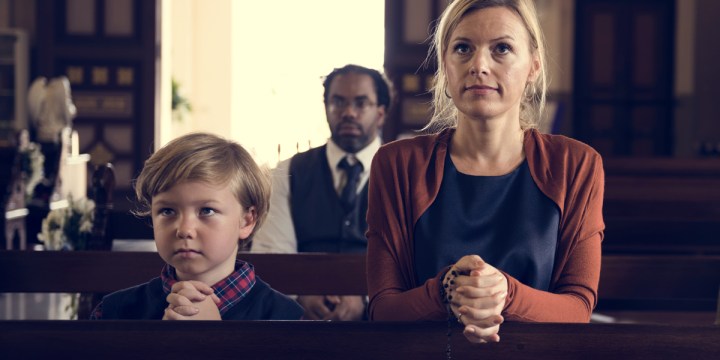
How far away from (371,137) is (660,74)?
9.50 metres

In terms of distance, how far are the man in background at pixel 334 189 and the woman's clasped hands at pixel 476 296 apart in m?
1.48

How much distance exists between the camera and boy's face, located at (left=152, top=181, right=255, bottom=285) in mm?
1705

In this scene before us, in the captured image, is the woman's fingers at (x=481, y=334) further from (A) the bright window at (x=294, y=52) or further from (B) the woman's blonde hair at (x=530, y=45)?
(A) the bright window at (x=294, y=52)

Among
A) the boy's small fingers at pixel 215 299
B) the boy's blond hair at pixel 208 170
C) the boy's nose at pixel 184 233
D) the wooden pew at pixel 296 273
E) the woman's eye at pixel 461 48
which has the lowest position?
the wooden pew at pixel 296 273

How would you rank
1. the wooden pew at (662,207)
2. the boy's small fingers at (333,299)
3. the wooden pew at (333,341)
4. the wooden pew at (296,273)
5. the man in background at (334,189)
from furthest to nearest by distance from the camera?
the wooden pew at (662,207), the man in background at (334,189), the boy's small fingers at (333,299), the wooden pew at (296,273), the wooden pew at (333,341)

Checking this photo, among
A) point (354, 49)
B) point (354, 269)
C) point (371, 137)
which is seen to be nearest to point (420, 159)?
point (354, 269)

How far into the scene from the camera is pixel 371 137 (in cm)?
318

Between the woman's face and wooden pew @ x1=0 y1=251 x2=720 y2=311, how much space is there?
1.02m

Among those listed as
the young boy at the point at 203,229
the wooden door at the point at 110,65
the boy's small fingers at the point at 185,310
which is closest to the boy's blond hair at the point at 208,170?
the young boy at the point at 203,229

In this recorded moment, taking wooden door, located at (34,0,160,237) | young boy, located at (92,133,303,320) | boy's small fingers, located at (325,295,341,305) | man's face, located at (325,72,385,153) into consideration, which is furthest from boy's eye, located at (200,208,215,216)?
wooden door, located at (34,0,160,237)

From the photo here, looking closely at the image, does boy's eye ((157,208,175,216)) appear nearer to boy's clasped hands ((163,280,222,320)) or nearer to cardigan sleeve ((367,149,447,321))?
boy's clasped hands ((163,280,222,320))

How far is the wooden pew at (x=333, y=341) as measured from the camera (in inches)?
50.9

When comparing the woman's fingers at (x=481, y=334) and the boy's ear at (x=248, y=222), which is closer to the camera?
the woman's fingers at (x=481, y=334)

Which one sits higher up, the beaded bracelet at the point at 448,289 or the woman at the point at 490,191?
the woman at the point at 490,191
